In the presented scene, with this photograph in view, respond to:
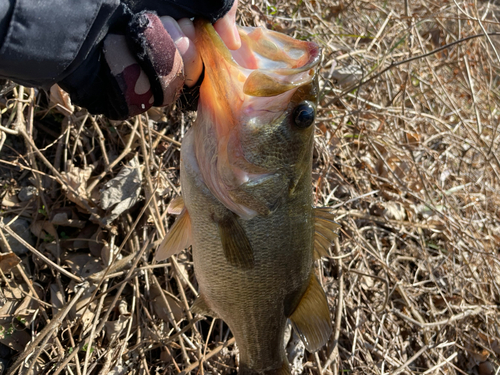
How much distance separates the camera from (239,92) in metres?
1.59

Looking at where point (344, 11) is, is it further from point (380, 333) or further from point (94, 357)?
point (94, 357)

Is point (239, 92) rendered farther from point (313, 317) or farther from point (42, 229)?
point (42, 229)

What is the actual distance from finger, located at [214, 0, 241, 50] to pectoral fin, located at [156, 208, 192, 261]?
76 cm

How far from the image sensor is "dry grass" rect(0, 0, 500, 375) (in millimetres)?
2674

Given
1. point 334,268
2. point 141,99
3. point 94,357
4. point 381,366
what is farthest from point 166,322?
point 141,99

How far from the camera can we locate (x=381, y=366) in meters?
3.20

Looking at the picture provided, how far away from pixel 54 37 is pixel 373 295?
3.04m

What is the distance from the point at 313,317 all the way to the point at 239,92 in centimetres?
118

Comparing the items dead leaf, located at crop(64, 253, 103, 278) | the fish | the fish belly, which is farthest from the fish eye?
dead leaf, located at crop(64, 253, 103, 278)

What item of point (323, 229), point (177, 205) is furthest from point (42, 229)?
point (323, 229)

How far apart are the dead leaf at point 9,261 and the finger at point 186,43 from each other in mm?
1684

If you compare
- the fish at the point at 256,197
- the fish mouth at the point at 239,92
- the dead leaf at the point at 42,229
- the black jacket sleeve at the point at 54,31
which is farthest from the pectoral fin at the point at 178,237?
the dead leaf at the point at 42,229

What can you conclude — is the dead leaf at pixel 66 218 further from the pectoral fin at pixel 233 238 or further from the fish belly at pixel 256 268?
the pectoral fin at pixel 233 238

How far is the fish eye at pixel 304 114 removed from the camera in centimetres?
166
